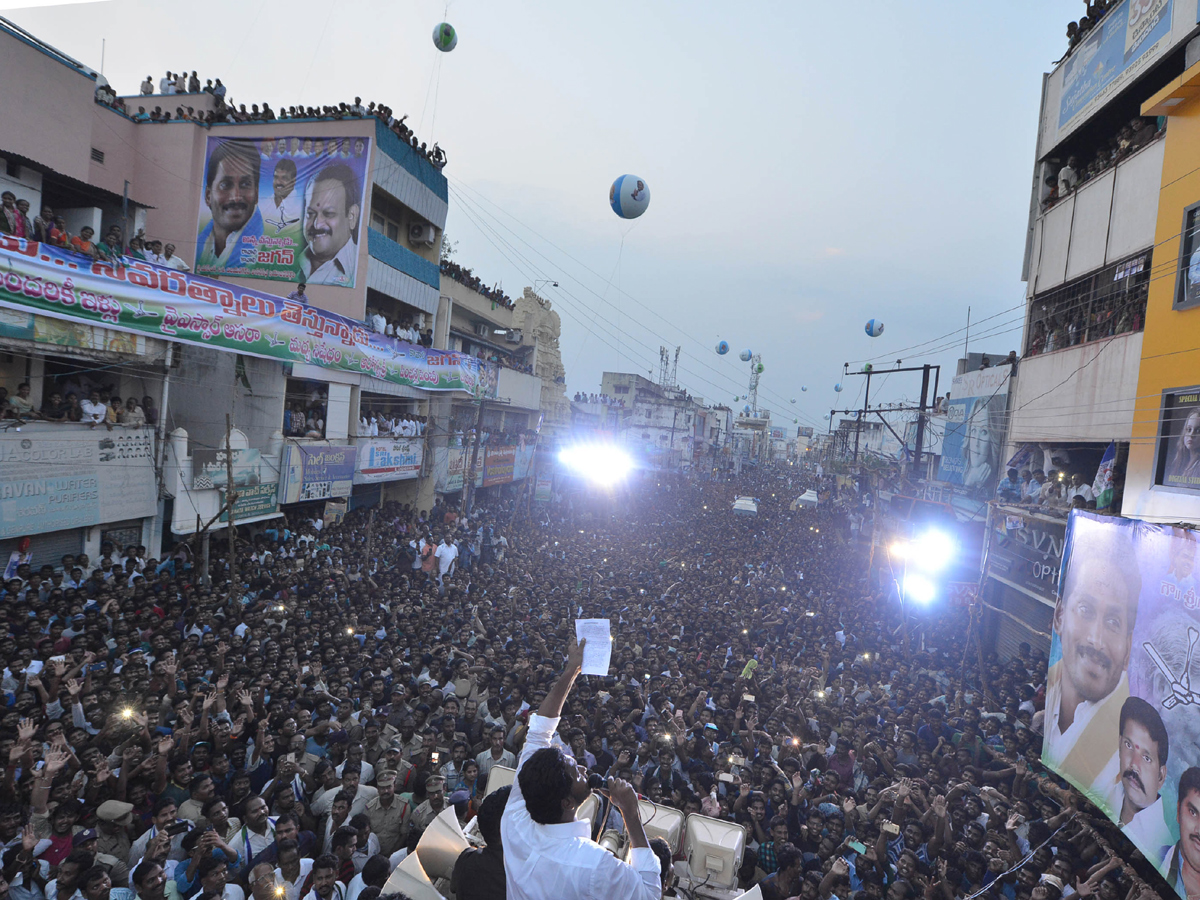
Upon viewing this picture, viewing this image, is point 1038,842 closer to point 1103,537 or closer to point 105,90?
point 1103,537

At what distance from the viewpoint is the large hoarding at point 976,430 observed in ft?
59.3

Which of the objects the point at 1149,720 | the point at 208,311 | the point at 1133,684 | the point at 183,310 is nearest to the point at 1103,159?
the point at 1133,684

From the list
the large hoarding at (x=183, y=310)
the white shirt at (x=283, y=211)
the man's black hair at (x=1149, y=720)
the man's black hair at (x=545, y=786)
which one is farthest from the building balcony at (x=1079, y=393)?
the white shirt at (x=283, y=211)

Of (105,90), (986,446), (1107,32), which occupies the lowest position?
(986,446)

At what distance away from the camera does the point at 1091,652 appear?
6945 millimetres

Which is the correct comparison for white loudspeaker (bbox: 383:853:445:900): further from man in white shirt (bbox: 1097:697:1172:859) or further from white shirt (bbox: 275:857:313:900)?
man in white shirt (bbox: 1097:697:1172:859)

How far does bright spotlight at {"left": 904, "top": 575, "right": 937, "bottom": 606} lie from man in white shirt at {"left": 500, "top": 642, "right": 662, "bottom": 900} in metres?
14.9

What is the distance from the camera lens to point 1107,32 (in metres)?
13.8

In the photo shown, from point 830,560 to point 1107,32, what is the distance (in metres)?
15.3

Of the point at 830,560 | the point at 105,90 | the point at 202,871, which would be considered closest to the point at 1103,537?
the point at 202,871

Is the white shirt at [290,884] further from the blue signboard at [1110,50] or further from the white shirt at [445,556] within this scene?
the blue signboard at [1110,50]

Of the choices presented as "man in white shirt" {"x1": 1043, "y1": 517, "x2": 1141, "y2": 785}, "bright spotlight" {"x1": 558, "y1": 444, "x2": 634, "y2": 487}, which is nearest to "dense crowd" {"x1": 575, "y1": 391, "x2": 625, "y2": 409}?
"bright spotlight" {"x1": 558, "y1": 444, "x2": 634, "y2": 487}

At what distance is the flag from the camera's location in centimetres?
1180

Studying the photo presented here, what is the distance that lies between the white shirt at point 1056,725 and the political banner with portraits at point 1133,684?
0.01m
